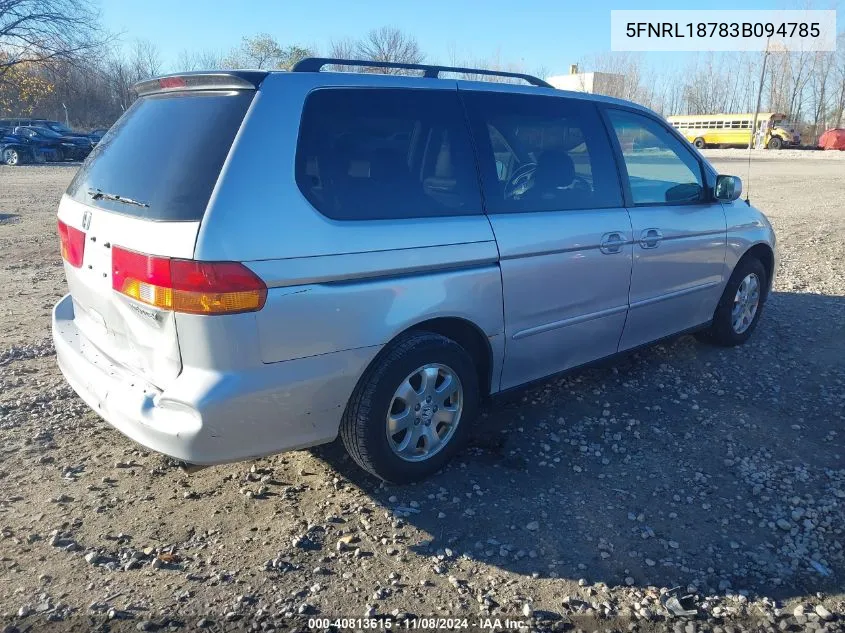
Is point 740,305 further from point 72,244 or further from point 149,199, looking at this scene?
point 72,244

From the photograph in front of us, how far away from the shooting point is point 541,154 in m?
3.72

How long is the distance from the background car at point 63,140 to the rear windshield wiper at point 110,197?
30008 mm

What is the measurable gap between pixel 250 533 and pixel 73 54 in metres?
35.1

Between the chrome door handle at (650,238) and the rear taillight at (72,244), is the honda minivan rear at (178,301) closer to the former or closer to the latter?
the rear taillight at (72,244)

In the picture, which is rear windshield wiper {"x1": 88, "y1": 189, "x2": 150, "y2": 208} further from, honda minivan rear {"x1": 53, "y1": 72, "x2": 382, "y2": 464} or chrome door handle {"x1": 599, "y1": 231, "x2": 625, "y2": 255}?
chrome door handle {"x1": 599, "y1": 231, "x2": 625, "y2": 255}

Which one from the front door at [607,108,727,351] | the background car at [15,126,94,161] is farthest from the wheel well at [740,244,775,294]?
the background car at [15,126,94,161]

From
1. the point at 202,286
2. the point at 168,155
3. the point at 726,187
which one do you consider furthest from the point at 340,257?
the point at 726,187

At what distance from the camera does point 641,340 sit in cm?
437

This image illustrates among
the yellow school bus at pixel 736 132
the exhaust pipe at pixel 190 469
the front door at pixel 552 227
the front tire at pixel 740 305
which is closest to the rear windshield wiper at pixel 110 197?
the exhaust pipe at pixel 190 469

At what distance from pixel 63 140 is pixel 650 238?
3142 cm

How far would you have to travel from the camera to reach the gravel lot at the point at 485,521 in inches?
96.9

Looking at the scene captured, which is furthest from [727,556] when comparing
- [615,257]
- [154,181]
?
[154,181]

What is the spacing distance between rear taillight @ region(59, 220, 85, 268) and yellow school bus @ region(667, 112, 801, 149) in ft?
171

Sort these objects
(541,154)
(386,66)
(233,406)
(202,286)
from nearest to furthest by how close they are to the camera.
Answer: (202,286), (233,406), (386,66), (541,154)
